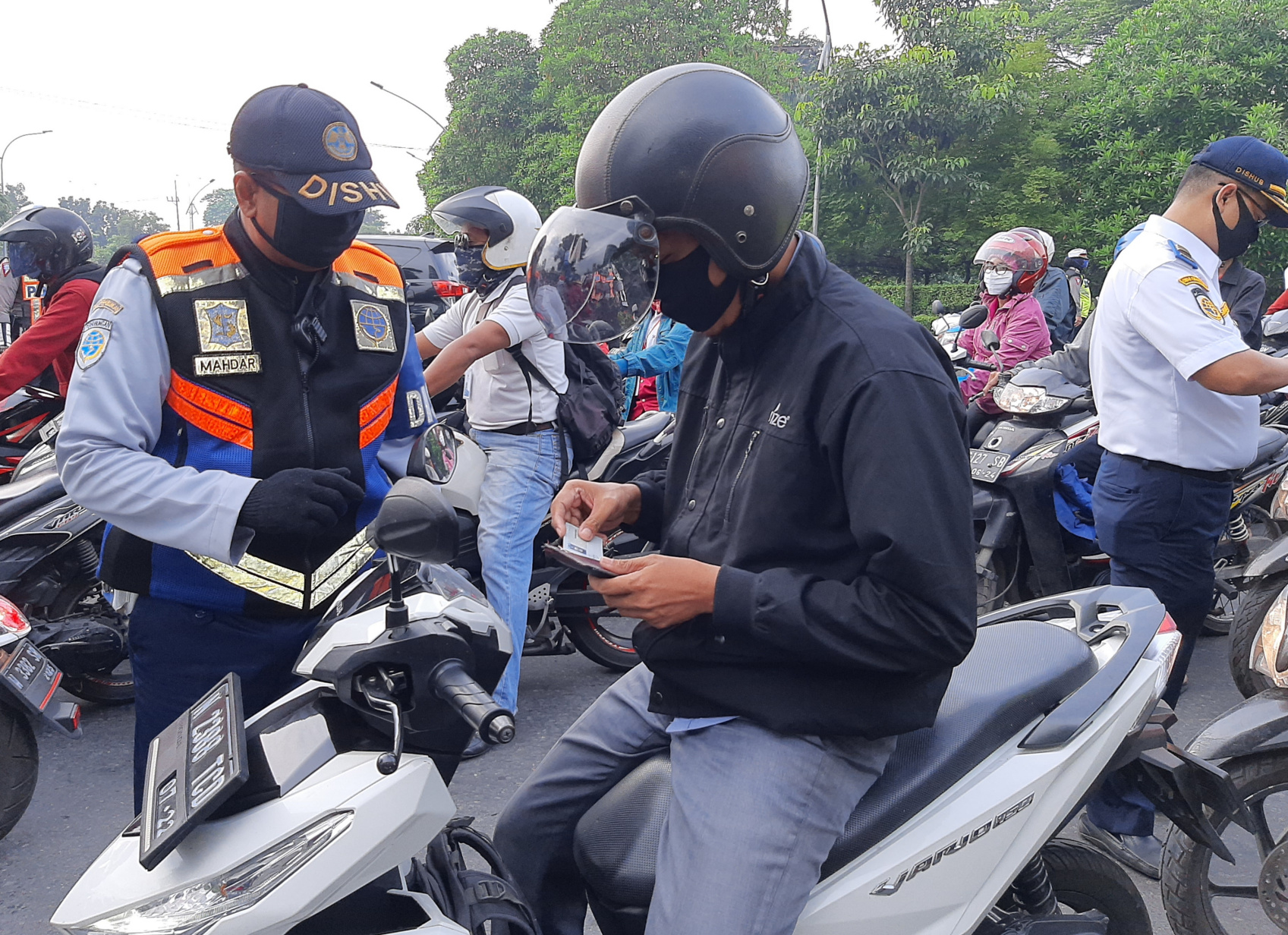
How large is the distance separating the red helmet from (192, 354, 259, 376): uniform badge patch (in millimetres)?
5682

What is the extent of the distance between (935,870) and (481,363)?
9.07 feet

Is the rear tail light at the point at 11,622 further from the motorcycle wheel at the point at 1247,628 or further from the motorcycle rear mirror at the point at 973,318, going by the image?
the motorcycle rear mirror at the point at 973,318

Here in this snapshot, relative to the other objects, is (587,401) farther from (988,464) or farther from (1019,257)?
(1019,257)

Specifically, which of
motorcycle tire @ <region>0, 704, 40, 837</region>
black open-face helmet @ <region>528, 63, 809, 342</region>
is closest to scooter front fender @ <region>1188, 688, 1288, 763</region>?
black open-face helmet @ <region>528, 63, 809, 342</region>

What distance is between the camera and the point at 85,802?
3.58 m

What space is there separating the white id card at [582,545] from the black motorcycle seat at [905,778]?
395 millimetres

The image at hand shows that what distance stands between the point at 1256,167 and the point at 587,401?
2332 mm

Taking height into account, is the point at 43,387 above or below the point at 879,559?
below

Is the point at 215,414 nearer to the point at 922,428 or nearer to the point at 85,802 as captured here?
the point at 922,428

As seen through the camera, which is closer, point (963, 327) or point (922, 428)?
point (922, 428)

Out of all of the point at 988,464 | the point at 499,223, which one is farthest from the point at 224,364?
the point at 988,464

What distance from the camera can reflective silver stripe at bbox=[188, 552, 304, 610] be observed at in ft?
6.49

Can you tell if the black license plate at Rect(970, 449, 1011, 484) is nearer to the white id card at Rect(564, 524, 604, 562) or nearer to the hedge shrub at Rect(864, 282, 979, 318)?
the white id card at Rect(564, 524, 604, 562)

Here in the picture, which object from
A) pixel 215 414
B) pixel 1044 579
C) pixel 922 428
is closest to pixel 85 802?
pixel 215 414
